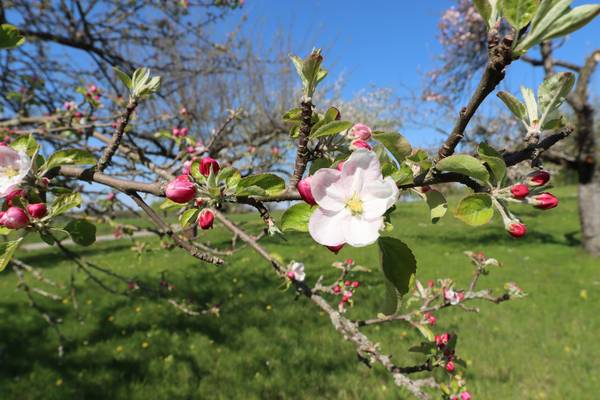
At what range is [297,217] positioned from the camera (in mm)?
731

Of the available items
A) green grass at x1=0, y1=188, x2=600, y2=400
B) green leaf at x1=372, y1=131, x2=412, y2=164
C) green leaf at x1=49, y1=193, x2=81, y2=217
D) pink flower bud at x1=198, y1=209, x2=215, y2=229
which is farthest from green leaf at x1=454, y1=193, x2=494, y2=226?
green grass at x1=0, y1=188, x2=600, y2=400

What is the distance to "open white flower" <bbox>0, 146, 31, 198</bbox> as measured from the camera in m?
0.82

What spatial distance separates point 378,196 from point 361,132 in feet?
0.61

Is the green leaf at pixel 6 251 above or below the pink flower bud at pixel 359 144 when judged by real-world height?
below

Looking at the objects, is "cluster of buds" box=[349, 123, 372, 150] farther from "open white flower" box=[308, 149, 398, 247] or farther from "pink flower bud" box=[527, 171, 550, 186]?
"pink flower bud" box=[527, 171, 550, 186]

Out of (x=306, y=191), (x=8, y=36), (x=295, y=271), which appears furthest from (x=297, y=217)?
(x=295, y=271)

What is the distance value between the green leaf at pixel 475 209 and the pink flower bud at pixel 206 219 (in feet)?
1.52

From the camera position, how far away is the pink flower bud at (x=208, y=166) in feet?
2.65

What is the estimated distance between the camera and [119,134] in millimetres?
1065

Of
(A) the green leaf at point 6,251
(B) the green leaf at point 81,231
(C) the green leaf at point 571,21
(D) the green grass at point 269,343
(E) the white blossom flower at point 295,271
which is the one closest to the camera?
(C) the green leaf at point 571,21

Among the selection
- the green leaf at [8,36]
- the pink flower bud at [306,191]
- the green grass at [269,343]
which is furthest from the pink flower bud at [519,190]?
the green grass at [269,343]

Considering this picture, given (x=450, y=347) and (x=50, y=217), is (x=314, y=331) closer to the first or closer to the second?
(x=450, y=347)

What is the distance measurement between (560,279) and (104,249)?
13.5m

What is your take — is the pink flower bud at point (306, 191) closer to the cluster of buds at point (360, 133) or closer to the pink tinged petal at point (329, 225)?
the pink tinged petal at point (329, 225)
